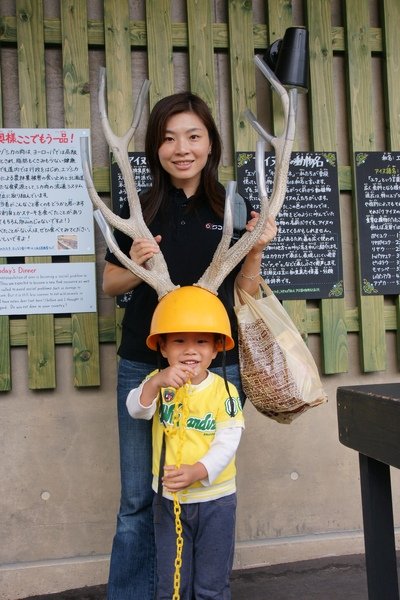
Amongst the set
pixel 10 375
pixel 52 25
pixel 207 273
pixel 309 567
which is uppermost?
pixel 52 25

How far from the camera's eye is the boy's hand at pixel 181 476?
7.58 feet

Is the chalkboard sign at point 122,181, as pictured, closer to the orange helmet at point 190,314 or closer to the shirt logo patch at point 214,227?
the shirt logo patch at point 214,227

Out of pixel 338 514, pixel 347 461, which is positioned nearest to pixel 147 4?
pixel 347 461

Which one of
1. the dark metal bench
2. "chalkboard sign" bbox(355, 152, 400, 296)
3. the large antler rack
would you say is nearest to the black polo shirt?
the large antler rack

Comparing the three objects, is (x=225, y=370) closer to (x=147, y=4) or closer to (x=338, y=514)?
(x=338, y=514)

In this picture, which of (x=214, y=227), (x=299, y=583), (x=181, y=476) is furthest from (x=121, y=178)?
(x=299, y=583)

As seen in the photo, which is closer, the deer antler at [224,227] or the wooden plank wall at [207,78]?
the deer antler at [224,227]

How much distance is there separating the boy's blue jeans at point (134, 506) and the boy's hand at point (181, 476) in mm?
452

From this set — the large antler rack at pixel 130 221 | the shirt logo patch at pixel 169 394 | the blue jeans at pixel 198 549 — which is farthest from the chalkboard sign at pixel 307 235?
the blue jeans at pixel 198 549

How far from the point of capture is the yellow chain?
2.37 m

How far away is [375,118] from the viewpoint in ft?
13.0

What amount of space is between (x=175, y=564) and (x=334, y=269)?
192 centimetres

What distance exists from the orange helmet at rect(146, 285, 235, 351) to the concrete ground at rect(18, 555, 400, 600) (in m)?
1.63

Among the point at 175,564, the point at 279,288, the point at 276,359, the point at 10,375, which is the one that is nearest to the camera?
the point at 175,564
